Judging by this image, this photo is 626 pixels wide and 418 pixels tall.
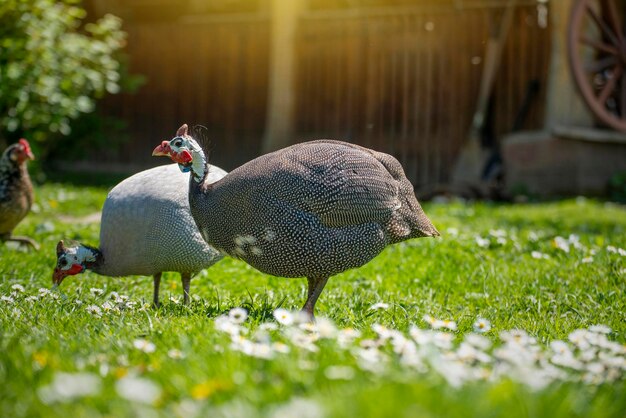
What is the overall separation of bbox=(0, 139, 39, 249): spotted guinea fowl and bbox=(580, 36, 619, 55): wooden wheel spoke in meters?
5.99

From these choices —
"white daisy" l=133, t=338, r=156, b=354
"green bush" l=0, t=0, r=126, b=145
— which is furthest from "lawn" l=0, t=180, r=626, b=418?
"green bush" l=0, t=0, r=126, b=145

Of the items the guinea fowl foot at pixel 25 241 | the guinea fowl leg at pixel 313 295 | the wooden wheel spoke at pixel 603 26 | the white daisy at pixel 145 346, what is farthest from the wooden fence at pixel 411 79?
the white daisy at pixel 145 346

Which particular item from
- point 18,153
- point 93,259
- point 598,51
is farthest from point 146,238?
point 598,51

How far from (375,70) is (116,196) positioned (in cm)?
661

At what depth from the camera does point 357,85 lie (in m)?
10.4

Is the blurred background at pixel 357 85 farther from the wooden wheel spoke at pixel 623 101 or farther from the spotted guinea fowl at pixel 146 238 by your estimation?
the spotted guinea fowl at pixel 146 238

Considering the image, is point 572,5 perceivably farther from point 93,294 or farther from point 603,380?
point 603,380

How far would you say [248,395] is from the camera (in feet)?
6.90

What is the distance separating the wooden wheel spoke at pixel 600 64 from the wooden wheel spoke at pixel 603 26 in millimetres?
182

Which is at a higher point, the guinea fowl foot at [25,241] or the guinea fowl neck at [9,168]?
the guinea fowl neck at [9,168]

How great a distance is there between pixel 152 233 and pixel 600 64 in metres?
6.60

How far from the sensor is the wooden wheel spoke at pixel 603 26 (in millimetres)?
8711

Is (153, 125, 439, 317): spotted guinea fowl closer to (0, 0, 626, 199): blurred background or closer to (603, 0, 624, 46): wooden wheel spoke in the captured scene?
(0, 0, 626, 199): blurred background

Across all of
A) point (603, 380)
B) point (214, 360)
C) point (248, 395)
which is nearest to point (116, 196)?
point (214, 360)
